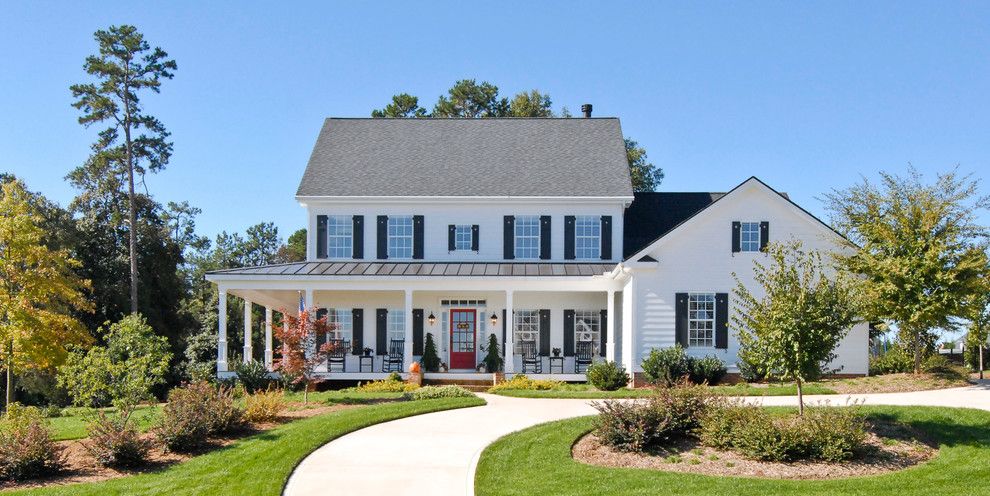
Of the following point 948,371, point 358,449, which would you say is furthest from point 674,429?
point 948,371

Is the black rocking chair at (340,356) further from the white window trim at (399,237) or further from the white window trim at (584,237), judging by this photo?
the white window trim at (584,237)

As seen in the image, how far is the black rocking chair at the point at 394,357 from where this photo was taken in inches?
1059

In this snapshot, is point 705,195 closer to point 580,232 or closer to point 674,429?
point 580,232

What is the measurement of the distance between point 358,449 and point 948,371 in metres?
16.0

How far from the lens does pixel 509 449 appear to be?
1441 cm

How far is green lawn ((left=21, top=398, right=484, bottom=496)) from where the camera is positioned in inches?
490

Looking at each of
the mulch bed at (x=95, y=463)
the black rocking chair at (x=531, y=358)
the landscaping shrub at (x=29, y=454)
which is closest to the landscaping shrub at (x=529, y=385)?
the black rocking chair at (x=531, y=358)

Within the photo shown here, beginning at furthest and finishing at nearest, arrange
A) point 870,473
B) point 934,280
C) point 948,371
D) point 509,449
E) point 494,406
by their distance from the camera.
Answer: point 948,371, point 934,280, point 494,406, point 509,449, point 870,473

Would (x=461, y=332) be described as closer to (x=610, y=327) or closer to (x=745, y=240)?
(x=610, y=327)

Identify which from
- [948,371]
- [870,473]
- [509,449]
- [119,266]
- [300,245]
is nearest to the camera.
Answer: [870,473]

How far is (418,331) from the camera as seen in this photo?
28109mm

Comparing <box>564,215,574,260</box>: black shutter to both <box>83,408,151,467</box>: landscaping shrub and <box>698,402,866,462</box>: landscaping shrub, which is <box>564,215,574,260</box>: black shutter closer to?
<box>698,402,866,462</box>: landscaping shrub

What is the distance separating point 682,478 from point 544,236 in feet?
54.6

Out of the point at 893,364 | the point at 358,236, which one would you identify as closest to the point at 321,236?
the point at 358,236
